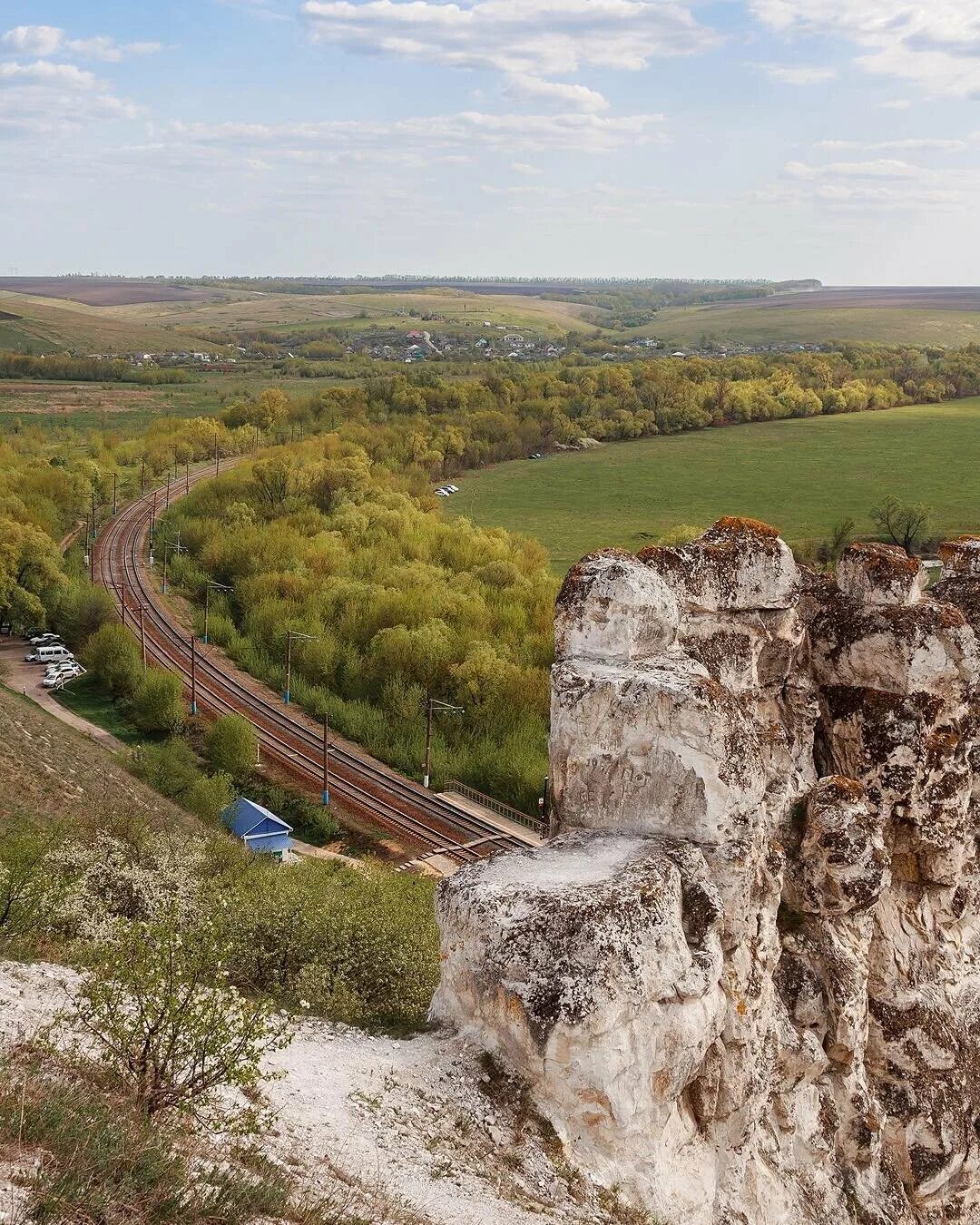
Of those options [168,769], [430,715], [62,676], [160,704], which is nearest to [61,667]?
[62,676]

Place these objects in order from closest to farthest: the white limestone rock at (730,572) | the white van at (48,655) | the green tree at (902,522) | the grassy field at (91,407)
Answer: the white limestone rock at (730,572) < the white van at (48,655) < the green tree at (902,522) < the grassy field at (91,407)

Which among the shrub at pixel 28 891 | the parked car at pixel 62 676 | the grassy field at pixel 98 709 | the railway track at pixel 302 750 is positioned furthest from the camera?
the parked car at pixel 62 676

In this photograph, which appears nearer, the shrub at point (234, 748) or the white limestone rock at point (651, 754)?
the white limestone rock at point (651, 754)

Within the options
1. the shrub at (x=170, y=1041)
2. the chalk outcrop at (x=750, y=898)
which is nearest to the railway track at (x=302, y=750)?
the chalk outcrop at (x=750, y=898)

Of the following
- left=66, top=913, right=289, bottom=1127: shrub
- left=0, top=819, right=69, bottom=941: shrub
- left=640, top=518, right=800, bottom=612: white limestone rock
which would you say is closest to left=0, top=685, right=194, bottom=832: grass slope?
left=0, top=819, right=69, bottom=941: shrub

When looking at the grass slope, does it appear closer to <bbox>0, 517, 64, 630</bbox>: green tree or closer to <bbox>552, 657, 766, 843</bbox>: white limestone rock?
<bbox>552, 657, 766, 843</bbox>: white limestone rock

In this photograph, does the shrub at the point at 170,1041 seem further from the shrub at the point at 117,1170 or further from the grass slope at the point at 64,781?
the grass slope at the point at 64,781

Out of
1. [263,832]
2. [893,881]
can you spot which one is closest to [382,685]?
[263,832]
